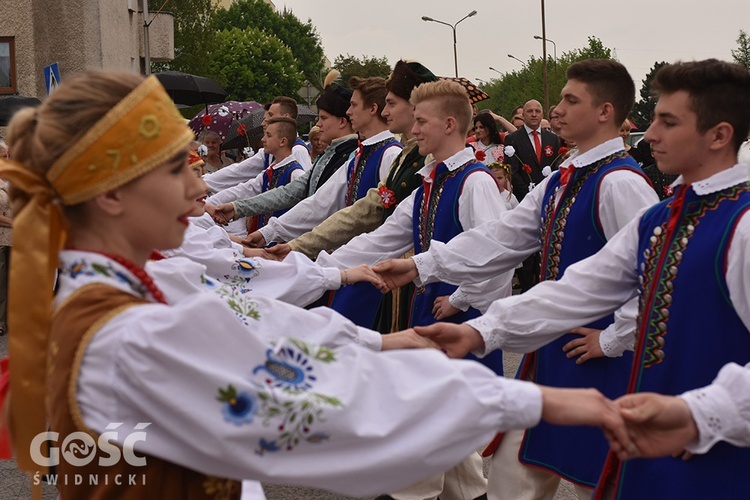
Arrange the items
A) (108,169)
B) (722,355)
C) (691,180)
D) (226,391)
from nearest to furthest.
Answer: (226,391) → (108,169) → (722,355) → (691,180)

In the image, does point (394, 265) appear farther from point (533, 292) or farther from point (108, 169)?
point (108, 169)

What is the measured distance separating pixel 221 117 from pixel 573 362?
1149 cm

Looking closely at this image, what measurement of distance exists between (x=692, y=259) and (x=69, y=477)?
74.8 inches

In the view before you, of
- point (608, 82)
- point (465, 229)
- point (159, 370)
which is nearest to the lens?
point (159, 370)

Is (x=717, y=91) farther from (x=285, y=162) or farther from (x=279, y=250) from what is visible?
(x=285, y=162)

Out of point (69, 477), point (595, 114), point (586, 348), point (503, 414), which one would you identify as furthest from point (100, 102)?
point (595, 114)

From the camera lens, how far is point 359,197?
21.8 ft

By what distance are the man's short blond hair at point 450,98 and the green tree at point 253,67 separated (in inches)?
1976

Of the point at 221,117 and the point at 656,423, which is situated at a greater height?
the point at 221,117

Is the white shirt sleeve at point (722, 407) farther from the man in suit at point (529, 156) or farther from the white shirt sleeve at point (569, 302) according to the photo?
the man in suit at point (529, 156)

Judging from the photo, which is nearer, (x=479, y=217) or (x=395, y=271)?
(x=395, y=271)

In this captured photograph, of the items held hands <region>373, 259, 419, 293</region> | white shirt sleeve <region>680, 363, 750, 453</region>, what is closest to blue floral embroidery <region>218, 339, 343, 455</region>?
white shirt sleeve <region>680, 363, 750, 453</region>

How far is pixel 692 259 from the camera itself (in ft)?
9.64

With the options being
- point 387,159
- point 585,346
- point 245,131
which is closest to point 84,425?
point 585,346
